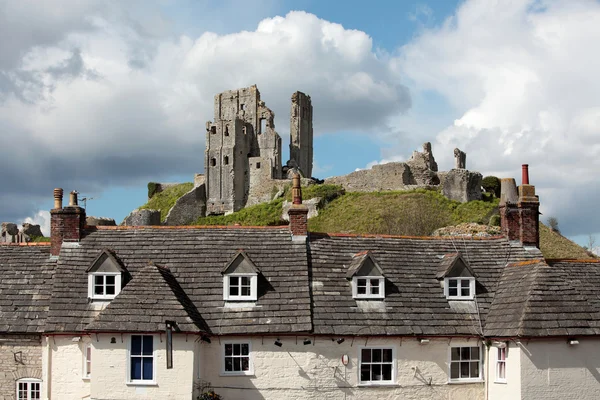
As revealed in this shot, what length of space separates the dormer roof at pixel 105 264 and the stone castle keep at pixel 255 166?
44129mm

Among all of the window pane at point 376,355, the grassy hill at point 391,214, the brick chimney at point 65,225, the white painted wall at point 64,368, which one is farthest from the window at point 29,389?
the grassy hill at point 391,214

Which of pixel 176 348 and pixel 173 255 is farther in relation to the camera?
pixel 173 255

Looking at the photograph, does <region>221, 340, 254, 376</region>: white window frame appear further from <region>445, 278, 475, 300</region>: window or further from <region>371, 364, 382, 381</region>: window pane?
<region>445, 278, 475, 300</region>: window

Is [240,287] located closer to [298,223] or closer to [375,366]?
[298,223]

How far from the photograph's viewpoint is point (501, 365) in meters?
23.9

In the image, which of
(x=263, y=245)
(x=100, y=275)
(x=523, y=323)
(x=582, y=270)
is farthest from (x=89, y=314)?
(x=582, y=270)

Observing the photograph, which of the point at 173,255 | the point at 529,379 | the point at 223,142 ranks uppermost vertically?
the point at 223,142

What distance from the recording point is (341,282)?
83.6ft

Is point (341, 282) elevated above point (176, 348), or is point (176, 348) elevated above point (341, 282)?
point (341, 282)

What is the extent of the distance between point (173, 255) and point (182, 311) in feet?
11.7

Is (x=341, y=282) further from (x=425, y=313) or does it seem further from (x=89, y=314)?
(x=89, y=314)

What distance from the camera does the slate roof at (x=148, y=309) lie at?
22.2 metres

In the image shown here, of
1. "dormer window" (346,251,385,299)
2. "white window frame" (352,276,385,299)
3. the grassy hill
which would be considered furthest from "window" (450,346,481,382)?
the grassy hill

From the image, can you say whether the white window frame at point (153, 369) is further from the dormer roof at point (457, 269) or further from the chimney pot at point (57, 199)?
the dormer roof at point (457, 269)
